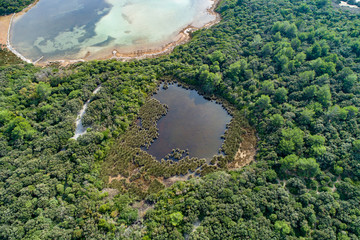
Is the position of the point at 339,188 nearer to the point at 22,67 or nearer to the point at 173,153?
the point at 173,153

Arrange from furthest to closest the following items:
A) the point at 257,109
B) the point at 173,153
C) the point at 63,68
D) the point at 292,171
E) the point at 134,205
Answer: the point at 63,68, the point at 257,109, the point at 173,153, the point at 292,171, the point at 134,205

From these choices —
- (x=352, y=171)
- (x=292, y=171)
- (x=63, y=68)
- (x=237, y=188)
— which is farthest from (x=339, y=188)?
(x=63, y=68)

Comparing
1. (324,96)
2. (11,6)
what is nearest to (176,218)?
(324,96)

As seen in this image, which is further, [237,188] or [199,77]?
[199,77]

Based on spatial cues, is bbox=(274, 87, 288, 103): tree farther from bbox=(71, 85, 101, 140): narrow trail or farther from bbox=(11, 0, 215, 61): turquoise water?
bbox=(71, 85, 101, 140): narrow trail

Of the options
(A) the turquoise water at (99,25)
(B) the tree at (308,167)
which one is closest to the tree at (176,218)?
(B) the tree at (308,167)

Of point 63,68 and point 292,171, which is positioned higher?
point 63,68
